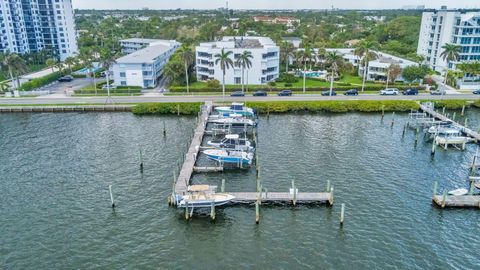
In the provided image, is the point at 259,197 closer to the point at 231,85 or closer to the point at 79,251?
the point at 79,251

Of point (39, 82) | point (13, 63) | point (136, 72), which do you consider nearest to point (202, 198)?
Result: point (136, 72)

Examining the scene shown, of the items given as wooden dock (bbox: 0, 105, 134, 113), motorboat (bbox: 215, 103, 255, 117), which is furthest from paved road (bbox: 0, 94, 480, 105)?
motorboat (bbox: 215, 103, 255, 117)

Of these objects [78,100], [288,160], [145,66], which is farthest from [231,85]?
[288,160]

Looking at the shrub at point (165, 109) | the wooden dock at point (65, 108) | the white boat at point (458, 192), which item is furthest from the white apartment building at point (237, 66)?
the white boat at point (458, 192)

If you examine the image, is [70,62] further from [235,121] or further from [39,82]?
[235,121]

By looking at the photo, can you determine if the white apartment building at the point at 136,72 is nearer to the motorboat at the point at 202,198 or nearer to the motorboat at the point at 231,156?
the motorboat at the point at 231,156

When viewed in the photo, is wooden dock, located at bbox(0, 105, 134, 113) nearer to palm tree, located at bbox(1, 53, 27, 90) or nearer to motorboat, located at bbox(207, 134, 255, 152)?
palm tree, located at bbox(1, 53, 27, 90)
